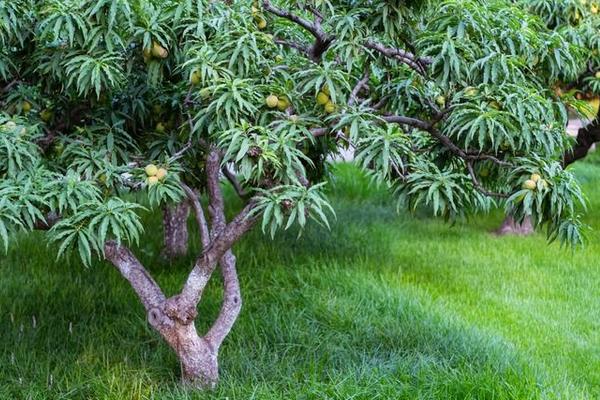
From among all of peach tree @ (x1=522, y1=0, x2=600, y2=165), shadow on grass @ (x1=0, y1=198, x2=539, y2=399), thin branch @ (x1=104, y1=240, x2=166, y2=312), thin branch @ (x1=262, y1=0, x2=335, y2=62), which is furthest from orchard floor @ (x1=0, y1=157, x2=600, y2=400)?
thin branch @ (x1=262, y1=0, x2=335, y2=62)

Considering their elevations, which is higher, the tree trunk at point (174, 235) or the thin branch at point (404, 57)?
the thin branch at point (404, 57)

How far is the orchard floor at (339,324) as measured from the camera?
10.4ft

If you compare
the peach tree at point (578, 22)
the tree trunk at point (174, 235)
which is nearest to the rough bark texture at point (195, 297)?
the tree trunk at point (174, 235)

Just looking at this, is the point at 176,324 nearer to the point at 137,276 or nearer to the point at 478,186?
the point at 137,276

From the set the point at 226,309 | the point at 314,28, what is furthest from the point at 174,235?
the point at 314,28

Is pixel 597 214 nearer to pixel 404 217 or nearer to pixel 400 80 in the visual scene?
pixel 404 217

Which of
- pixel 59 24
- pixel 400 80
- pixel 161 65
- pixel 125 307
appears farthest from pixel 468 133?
pixel 125 307

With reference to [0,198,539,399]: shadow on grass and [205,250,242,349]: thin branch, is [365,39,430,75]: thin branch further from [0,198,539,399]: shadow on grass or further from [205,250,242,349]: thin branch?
[0,198,539,399]: shadow on grass

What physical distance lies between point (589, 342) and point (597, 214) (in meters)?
3.34

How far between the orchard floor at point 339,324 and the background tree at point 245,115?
43 centimetres

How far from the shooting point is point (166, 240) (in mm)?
5008

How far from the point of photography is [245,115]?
8.83 feet

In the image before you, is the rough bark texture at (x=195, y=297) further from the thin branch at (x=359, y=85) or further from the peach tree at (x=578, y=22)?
the peach tree at (x=578, y=22)

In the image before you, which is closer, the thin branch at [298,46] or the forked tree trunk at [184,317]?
the forked tree trunk at [184,317]
